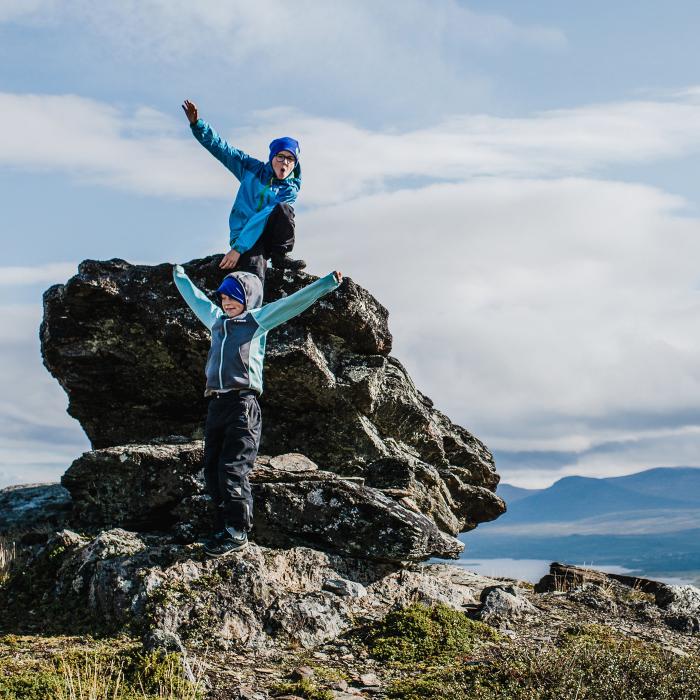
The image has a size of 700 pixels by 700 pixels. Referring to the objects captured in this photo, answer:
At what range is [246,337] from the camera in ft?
46.5

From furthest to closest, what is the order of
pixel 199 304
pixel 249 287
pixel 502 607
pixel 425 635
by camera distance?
pixel 199 304, pixel 502 607, pixel 249 287, pixel 425 635

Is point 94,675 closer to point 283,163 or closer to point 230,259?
point 230,259

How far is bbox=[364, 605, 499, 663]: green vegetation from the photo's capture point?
42.0 feet

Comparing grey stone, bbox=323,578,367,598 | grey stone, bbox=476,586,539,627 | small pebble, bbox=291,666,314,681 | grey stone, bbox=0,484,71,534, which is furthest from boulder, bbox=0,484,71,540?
grey stone, bbox=476,586,539,627

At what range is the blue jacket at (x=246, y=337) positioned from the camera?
13.9m

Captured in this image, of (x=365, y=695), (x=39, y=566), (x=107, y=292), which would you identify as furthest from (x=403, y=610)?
(x=107, y=292)

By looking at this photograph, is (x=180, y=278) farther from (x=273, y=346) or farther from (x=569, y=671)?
(x=569, y=671)

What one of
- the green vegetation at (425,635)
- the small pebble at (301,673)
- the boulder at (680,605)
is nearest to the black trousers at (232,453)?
the green vegetation at (425,635)

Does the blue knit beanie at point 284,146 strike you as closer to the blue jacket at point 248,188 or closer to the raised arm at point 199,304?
the blue jacket at point 248,188

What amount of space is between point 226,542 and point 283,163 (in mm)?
7971

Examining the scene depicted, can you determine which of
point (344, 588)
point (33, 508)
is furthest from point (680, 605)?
point (33, 508)

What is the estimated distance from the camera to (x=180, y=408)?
20.5 meters

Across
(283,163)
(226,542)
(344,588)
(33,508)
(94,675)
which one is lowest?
(94,675)

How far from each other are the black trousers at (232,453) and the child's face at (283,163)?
18.6 feet
